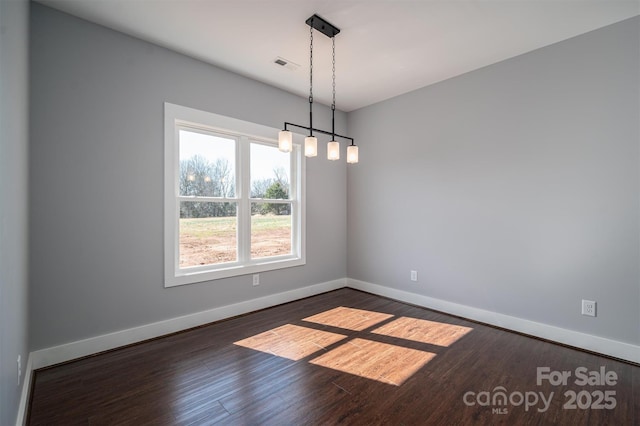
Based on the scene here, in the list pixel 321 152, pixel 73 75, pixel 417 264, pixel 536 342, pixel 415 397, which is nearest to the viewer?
pixel 415 397

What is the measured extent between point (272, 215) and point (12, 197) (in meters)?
2.67

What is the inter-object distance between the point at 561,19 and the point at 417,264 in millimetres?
2886

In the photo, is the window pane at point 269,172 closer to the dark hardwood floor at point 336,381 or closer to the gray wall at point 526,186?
the gray wall at point 526,186

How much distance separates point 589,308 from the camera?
8.96 feet

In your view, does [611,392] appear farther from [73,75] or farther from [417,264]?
[73,75]

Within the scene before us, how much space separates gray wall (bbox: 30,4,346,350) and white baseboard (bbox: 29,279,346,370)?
6cm

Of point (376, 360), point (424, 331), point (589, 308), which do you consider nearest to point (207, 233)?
point (376, 360)

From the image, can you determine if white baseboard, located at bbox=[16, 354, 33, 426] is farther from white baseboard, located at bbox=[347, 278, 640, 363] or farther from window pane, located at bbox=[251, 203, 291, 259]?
white baseboard, located at bbox=[347, 278, 640, 363]

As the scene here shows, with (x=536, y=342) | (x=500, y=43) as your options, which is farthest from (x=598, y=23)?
(x=536, y=342)

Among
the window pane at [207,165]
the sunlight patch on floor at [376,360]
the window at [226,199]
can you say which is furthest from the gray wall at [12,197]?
the sunlight patch on floor at [376,360]

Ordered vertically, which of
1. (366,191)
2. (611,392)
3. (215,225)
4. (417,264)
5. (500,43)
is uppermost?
(500,43)

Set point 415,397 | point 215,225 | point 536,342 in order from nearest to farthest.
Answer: point 415,397, point 536,342, point 215,225

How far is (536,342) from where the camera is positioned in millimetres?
2904

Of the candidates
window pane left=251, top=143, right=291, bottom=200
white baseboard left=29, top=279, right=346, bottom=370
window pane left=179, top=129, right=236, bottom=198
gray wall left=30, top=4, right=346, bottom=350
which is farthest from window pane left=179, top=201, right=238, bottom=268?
white baseboard left=29, top=279, right=346, bottom=370
